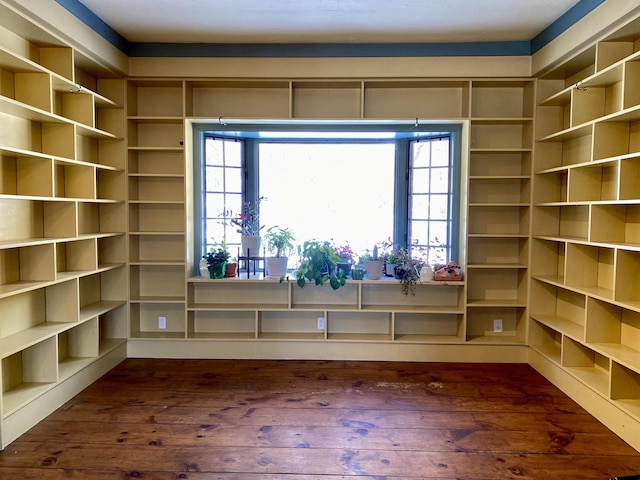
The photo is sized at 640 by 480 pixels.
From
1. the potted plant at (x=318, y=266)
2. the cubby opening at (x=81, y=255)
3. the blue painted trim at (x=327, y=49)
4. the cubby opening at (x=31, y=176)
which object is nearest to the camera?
the cubby opening at (x=31, y=176)

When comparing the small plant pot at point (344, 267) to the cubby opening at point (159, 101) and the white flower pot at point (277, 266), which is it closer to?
the white flower pot at point (277, 266)

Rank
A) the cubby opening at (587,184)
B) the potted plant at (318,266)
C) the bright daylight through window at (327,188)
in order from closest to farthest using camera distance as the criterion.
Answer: the cubby opening at (587,184) → the potted plant at (318,266) → the bright daylight through window at (327,188)

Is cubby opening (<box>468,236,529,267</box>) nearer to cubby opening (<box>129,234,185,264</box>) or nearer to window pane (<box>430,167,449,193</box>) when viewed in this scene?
window pane (<box>430,167,449,193</box>)

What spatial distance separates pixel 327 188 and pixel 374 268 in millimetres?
954

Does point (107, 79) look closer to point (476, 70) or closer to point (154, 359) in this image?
point (154, 359)

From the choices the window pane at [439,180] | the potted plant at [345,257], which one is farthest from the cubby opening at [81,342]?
the window pane at [439,180]

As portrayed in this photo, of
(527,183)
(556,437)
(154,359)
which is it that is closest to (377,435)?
(556,437)

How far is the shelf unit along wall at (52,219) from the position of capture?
254cm

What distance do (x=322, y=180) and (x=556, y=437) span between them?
9.15 feet

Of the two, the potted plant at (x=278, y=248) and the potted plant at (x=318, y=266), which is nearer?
the potted plant at (x=318, y=266)

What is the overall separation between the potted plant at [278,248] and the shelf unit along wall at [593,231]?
7.07 ft

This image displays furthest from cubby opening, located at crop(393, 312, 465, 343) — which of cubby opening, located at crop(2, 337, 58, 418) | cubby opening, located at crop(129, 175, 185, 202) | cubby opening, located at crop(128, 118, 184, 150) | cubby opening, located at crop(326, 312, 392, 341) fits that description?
cubby opening, located at crop(2, 337, 58, 418)

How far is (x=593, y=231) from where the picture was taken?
9.06 feet

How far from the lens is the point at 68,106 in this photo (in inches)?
122
